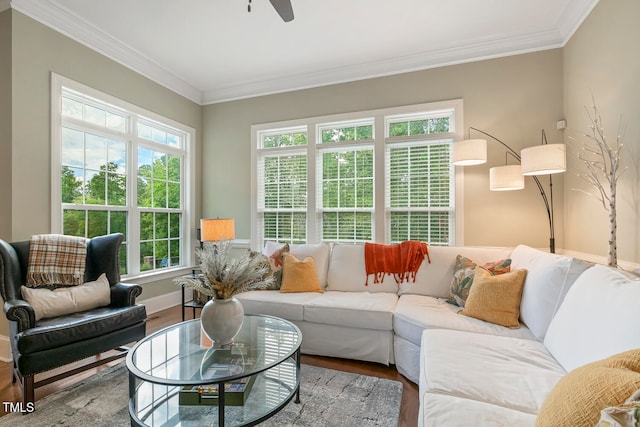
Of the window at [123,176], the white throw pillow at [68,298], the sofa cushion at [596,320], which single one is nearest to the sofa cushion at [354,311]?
the sofa cushion at [596,320]

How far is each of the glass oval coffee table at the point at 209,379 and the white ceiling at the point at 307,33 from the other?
2.72 m

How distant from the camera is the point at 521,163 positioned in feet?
8.84

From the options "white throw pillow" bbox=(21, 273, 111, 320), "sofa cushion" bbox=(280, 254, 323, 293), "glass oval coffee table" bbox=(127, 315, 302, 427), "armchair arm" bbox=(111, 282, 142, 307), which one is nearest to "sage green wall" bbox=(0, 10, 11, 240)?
"white throw pillow" bbox=(21, 273, 111, 320)

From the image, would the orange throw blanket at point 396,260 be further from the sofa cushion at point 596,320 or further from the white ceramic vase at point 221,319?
the white ceramic vase at point 221,319

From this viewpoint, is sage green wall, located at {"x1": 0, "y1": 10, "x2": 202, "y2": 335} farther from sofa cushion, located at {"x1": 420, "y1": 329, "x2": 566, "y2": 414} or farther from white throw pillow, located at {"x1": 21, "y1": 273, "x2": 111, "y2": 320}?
sofa cushion, located at {"x1": 420, "y1": 329, "x2": 566, "y2": 414}

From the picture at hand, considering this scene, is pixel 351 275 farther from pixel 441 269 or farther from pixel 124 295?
pixel 124 295

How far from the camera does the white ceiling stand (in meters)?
2.71

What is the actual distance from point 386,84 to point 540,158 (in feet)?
6.33

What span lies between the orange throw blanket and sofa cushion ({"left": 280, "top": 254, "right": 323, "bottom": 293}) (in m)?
0.52

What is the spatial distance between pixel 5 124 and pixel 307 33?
2740 mm

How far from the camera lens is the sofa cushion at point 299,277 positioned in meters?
2.97

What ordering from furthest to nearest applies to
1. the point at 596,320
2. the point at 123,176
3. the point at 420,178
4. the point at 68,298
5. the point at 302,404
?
the point at 420,178 < the point at 123,176 < the point at 68,298 < the point at 302,404 < the point at 596,320

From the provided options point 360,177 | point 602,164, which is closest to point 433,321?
point 602,164

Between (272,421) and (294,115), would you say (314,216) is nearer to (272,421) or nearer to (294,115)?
(294,115)
